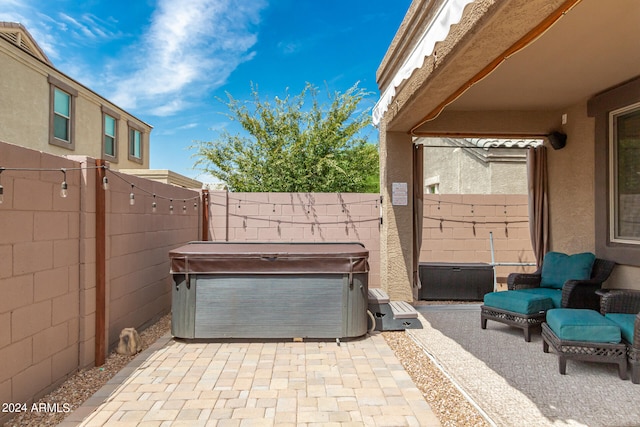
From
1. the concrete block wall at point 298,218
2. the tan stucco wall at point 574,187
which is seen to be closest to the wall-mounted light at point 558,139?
the tan stucco wall at point 574,187

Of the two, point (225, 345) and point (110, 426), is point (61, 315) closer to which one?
point (110, 426)

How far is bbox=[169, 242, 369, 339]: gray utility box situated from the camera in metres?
4.03

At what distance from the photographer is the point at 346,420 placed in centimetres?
254

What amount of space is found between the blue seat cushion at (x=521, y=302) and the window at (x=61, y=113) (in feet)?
37.9

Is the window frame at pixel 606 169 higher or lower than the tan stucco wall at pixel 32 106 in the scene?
lower

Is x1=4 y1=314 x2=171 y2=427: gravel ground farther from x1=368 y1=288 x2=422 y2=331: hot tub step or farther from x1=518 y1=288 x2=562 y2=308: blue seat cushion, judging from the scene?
x1=518 y1=288 x2=562 y2=308: blue seat cushion

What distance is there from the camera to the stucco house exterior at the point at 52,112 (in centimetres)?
907

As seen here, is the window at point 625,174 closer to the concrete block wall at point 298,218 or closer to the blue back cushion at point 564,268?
the blue back cushion at point 564,268

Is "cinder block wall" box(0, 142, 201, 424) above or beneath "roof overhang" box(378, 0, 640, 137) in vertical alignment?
beneath

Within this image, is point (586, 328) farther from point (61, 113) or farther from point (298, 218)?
point (61, 113)

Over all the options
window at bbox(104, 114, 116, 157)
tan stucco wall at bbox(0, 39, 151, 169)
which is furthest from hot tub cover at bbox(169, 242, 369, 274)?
window at bbox(104, 114, 116, 157)

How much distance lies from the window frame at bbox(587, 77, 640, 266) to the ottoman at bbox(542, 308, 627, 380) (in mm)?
1579

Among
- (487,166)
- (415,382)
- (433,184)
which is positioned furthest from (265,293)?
(433,184)

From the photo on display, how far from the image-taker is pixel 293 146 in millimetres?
9359
